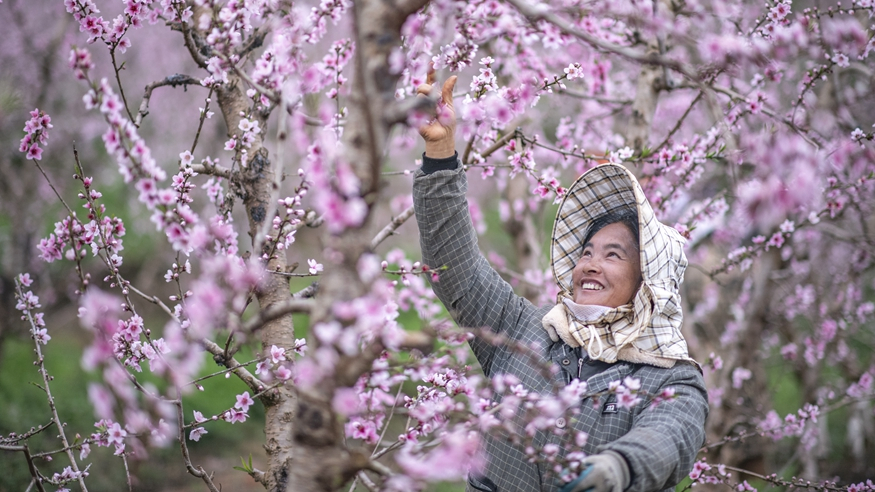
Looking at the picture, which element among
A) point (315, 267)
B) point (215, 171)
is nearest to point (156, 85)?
point (215, 171)

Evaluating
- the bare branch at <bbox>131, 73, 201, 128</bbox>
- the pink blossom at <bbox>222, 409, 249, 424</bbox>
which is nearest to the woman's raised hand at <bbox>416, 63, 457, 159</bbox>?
the bare branch at <bbox>131, 73, 201, 128</bbox>

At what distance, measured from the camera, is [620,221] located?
238cm

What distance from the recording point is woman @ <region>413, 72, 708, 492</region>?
1904 millimetres

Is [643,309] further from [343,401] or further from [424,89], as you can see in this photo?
[343,401]

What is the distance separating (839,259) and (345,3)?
259 inches

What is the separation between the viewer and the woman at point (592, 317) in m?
1.90

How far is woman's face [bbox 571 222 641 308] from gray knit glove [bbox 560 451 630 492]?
0.79 metres

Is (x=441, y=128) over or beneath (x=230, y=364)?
over

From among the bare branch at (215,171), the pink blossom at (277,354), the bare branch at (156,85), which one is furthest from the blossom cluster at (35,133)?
the pink blossom at (277,354)

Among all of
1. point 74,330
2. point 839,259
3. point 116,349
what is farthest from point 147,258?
point 839,259

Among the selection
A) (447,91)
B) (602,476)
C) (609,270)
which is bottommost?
(602,476)

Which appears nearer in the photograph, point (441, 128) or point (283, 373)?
point (283, 373)

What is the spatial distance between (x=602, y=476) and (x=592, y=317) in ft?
2.37

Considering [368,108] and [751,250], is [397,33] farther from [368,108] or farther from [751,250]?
[751,250]
